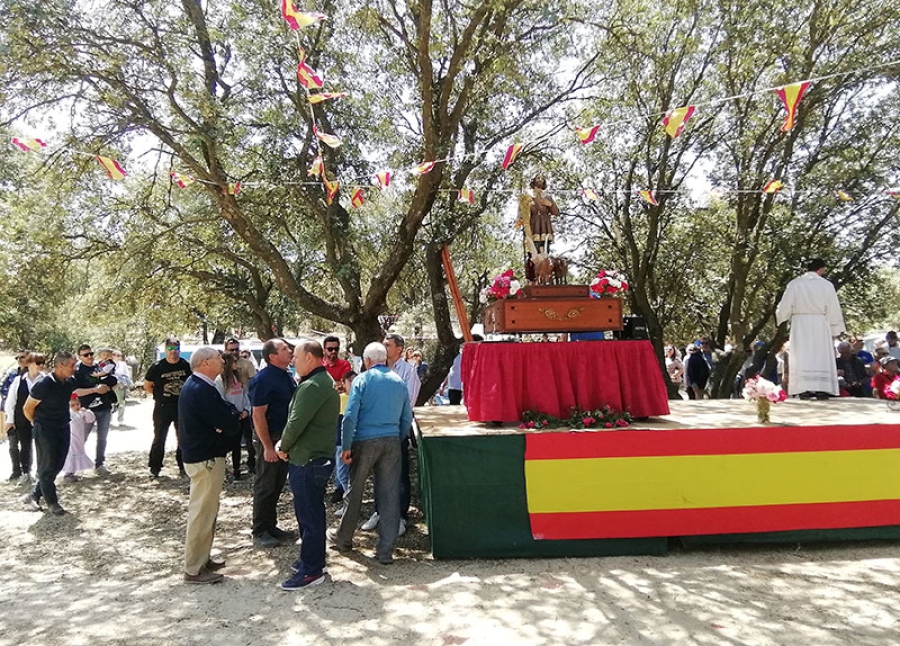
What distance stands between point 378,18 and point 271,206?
3.92 meters

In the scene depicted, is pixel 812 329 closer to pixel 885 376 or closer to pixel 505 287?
pixel 885 376

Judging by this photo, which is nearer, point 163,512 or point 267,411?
point 267,411

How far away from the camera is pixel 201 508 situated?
16.5 ft

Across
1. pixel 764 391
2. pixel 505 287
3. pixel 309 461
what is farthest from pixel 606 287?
pixel 309 461

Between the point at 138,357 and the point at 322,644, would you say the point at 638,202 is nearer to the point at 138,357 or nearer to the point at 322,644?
the point at 322,644

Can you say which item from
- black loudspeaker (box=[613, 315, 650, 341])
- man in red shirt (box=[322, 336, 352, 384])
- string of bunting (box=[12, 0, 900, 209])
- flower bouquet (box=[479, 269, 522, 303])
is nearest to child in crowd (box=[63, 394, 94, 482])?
string of bunting (box=[12, 0, 900, 209])

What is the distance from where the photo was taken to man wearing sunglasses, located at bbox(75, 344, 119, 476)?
353 inches

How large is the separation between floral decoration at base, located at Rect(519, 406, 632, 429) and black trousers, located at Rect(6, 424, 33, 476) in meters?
7.36

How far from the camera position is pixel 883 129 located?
13.7 m

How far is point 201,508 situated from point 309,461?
0.92 meters

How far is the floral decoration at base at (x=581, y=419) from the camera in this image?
5.95m

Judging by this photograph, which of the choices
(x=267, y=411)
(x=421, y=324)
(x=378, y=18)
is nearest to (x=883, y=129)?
(x=378, y=18)

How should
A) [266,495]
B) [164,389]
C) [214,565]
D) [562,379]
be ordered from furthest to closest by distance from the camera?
1. [164,389]
2. [562,379]
3. [266,495]
4. [214,565]

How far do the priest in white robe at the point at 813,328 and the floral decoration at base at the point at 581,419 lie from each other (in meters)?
3.58
